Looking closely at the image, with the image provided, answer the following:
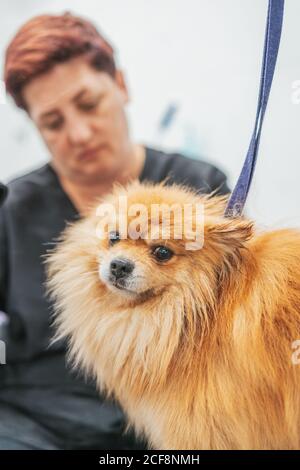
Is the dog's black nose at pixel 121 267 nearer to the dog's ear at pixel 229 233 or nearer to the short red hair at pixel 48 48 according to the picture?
the dog's ear at pixel 229 233

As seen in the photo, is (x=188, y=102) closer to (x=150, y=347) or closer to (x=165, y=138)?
(x=165, y=138)

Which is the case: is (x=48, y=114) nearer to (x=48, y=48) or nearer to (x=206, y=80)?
(x=48, y=48)

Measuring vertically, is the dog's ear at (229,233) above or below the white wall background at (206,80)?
below

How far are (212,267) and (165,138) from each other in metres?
0.32

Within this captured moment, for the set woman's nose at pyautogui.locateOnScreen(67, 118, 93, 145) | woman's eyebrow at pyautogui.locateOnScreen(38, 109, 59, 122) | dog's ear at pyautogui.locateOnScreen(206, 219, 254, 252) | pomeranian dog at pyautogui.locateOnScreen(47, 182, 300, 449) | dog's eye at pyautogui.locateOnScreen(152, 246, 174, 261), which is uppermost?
woman's eyebrow at pyautogui.locateOnScreen(38, 109, 59, 122)

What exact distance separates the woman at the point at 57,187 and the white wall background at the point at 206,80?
0.03 meters

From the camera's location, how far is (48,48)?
2.42ft

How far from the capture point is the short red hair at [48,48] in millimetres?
740

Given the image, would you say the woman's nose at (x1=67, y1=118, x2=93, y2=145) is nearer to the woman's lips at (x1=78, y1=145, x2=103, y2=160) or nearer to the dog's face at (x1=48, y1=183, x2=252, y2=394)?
the woman's lips at (x1=78, y1=145, x2=103, y2=160)

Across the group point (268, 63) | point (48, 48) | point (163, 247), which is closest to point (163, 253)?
point (163, 247)

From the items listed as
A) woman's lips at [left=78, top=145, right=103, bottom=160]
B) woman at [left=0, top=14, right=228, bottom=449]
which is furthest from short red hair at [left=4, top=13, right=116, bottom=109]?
woman's lips at [left=78, top=145, right=103, bottom=160]

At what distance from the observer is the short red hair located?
0.74 metres

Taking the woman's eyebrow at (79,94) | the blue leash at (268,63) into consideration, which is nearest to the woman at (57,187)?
the woman's eyebrow at (79,94)

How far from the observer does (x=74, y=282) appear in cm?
66
